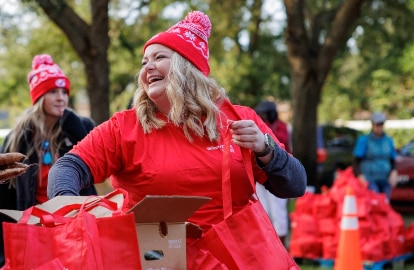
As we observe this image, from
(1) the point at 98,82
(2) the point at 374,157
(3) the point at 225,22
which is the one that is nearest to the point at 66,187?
(2) the point at 374,157

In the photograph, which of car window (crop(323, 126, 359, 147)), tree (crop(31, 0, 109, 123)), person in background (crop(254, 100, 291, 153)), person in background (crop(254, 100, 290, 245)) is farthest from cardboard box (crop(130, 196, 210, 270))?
car window (crop(323, 126, 359, 147))

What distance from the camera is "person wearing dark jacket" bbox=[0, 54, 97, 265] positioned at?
17.3ft

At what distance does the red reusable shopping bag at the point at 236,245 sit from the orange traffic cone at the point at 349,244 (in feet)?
14.1

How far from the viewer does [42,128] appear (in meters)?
5.45

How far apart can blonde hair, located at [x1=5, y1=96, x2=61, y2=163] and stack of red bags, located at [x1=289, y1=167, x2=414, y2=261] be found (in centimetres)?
402

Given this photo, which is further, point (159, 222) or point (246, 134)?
point (246, 134)

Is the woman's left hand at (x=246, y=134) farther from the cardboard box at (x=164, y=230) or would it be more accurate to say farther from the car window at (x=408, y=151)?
the car window at (x=408, y=151)

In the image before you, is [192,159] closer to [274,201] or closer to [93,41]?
[274,201]

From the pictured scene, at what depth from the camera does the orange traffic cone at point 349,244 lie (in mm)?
7223

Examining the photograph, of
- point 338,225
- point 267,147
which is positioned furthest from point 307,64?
point 267,147

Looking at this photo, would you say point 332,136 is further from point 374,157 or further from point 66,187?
point 66,187

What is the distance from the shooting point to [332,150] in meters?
18.5

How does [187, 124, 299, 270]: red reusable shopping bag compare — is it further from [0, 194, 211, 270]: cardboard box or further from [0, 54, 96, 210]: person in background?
[0, 54, 96, 210]: person in background

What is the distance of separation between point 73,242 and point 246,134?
2.67 ft
